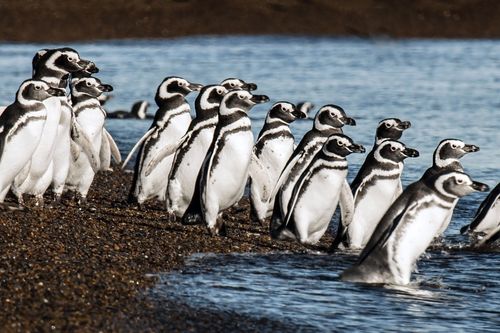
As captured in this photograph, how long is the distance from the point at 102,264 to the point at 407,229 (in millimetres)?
2222

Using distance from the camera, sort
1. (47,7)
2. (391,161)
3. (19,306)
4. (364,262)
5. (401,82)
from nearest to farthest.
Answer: (19,306) < (364,262) < (391,161) < (401,82) < (47,7)

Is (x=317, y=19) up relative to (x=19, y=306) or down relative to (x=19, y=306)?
up

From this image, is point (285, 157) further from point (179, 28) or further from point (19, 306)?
point (179, 28)

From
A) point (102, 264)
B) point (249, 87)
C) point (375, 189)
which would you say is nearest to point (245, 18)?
point (249, 87)

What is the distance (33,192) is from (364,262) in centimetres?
353

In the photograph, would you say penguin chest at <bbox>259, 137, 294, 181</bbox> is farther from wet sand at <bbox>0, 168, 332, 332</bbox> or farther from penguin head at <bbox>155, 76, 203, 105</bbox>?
penguin head at <bbox>155, 76, 203, 105</bbox>

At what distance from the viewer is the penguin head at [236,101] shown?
11109 mm

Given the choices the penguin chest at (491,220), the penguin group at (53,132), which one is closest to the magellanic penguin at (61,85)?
the penguin group at (53,132)

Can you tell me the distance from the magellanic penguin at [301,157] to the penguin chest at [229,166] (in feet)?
1.39

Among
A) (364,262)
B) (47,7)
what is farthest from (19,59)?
(364,262)

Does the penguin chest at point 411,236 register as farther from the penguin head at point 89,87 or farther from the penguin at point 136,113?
the penguin at point 136,113

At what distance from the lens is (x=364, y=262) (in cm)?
934

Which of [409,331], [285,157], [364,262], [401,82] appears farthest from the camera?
[401,82]

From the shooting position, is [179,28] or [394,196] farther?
[179,28]
